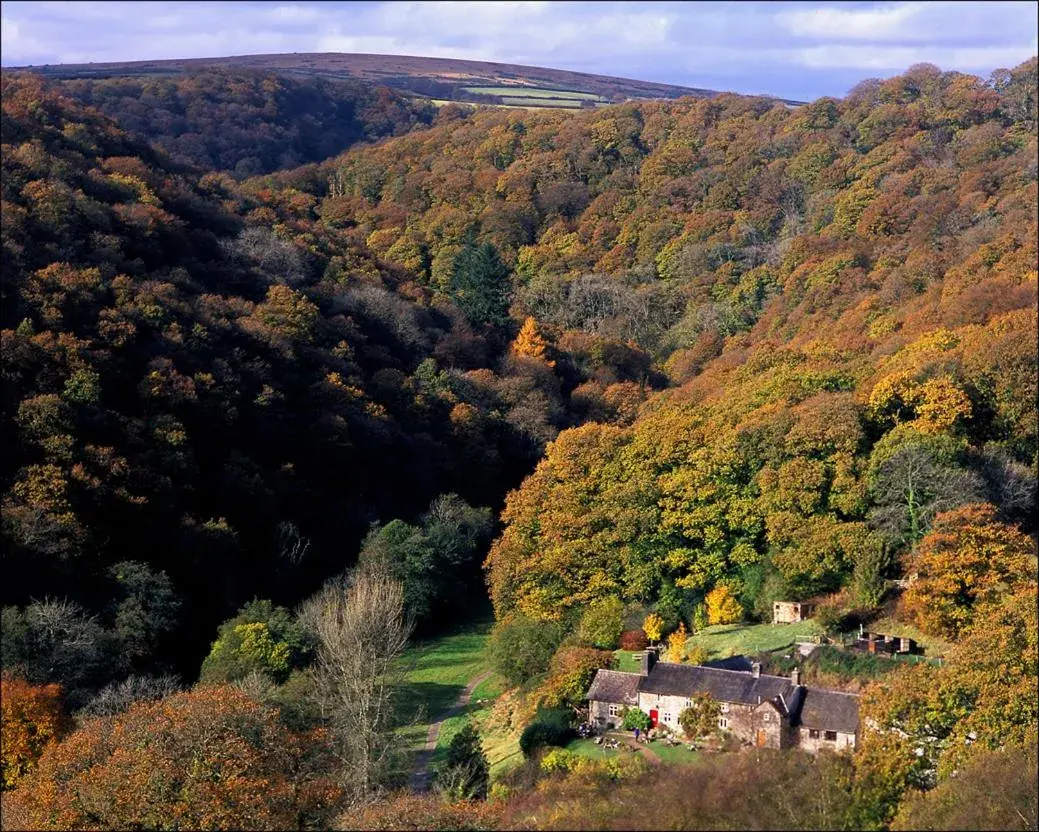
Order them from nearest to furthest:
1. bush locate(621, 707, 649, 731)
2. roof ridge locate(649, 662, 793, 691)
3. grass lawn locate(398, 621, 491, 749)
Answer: roof ridge locate(649, 662, 793, 691), bush locate(621, 707, 649, 731), grass lawn locate(398, 621, 491, 749)

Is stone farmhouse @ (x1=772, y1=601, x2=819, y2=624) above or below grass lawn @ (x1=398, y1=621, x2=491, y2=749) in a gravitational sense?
above

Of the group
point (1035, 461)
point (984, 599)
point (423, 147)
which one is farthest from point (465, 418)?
point (423, 147)

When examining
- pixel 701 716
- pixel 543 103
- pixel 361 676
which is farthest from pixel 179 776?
pixel 543 103

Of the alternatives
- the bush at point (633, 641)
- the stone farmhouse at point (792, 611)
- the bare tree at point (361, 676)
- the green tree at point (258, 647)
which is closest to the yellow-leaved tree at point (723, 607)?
the stone farmhouse at point (792, 611)

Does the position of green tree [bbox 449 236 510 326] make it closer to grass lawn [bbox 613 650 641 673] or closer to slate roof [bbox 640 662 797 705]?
grass lawn [bbox 613 650 641 673]

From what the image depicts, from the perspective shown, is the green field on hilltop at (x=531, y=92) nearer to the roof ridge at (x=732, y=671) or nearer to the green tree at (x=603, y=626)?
the green tree at (x=603, y=626)

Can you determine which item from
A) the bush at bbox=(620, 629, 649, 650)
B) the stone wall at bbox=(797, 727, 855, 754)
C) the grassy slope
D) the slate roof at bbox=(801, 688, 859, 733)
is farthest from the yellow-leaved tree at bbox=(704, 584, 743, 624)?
the stone wall at bbox=(797, 727, 855, 754)
